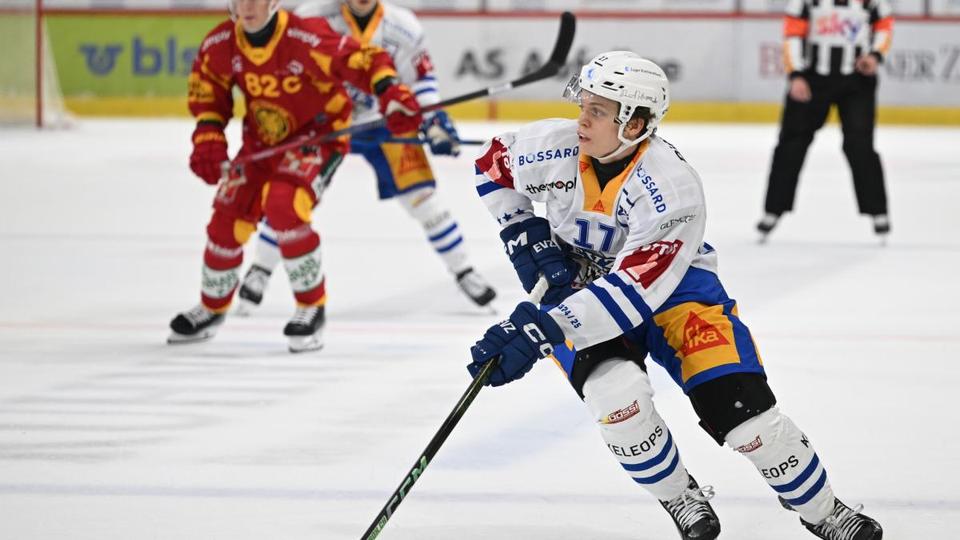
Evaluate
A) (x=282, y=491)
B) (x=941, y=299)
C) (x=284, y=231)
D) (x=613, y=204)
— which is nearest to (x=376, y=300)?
(x=284, y=231)

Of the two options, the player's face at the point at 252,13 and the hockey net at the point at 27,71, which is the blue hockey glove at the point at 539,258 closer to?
the player's face at the point at 252,13

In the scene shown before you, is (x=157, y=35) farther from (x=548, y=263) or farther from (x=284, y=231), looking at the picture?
(x=548, y=263)

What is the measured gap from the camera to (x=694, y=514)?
2.27 m

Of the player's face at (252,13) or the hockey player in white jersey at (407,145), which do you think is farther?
the hockey player in white jersey at (407,145)

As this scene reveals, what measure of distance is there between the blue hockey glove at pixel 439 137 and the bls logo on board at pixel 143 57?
7.73 meters

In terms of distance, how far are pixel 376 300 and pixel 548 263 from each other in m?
2.33

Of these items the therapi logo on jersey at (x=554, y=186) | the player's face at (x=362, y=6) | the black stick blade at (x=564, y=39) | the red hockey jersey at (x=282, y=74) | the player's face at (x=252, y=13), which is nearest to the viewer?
the therapi logo on jersey at (x=554, y=186)

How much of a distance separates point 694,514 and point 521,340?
0.40 m

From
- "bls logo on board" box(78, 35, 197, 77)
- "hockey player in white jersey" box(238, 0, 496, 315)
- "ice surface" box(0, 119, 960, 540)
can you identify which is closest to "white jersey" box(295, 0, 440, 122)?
"hockey player in white jersey" box(238, 0, 496, 315)

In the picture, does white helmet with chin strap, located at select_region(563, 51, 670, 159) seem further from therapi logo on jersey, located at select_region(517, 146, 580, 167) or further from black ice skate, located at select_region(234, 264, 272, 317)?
black ice skate, located at select_region(234, 264, 272, 317)

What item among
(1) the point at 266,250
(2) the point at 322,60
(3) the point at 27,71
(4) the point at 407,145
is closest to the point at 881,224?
(4) the point at 407,145

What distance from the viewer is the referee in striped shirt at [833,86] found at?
603cm

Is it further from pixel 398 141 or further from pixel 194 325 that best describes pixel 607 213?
pixel 398 141

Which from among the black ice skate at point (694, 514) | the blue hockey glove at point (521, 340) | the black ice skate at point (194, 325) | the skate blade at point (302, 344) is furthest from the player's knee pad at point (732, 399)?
the black ice skate at point (194, 325)
